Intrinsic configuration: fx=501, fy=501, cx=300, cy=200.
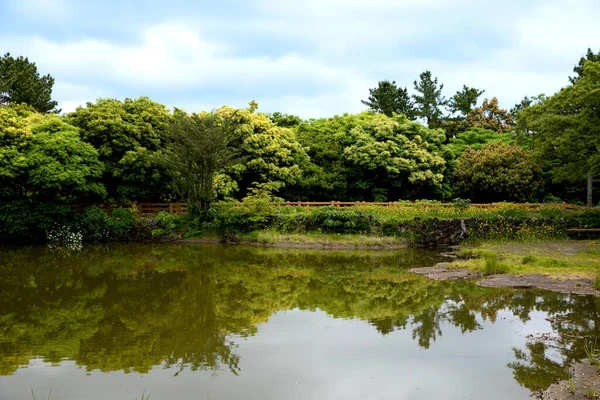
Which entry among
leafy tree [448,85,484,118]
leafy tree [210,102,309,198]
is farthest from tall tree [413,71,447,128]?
leafy tree [210,102,309,198]

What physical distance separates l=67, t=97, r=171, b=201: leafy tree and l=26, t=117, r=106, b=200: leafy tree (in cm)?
107

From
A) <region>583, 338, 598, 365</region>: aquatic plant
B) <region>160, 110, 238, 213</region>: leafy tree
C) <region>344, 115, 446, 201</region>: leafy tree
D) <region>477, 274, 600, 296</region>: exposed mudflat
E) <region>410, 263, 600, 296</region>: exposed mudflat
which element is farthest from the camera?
<region>344, 115, 446, 201</region>: leafy tree

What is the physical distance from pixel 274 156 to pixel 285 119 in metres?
7.81

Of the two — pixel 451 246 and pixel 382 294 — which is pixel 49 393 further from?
pixel 451 246

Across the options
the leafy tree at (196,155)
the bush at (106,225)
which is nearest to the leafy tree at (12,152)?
the bush at (106,225)

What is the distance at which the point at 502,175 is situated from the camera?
3266 cm

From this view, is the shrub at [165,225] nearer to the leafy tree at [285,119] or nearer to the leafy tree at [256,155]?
the leafy tree at [256,155]

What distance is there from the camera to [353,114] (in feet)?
132

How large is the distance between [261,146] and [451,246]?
12.8 m

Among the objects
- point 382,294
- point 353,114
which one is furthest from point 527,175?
point 382,294

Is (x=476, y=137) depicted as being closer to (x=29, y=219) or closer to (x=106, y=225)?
(x=106, y=225)

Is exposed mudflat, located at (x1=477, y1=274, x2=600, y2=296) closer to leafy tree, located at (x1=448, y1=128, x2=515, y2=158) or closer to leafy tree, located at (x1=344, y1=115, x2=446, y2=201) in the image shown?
leafy tree, located at (x1=344, y1=115, x2=446, y2=201)

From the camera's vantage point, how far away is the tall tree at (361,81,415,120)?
172 feet

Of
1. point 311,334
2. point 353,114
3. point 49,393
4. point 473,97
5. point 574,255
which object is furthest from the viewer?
point 473,97
